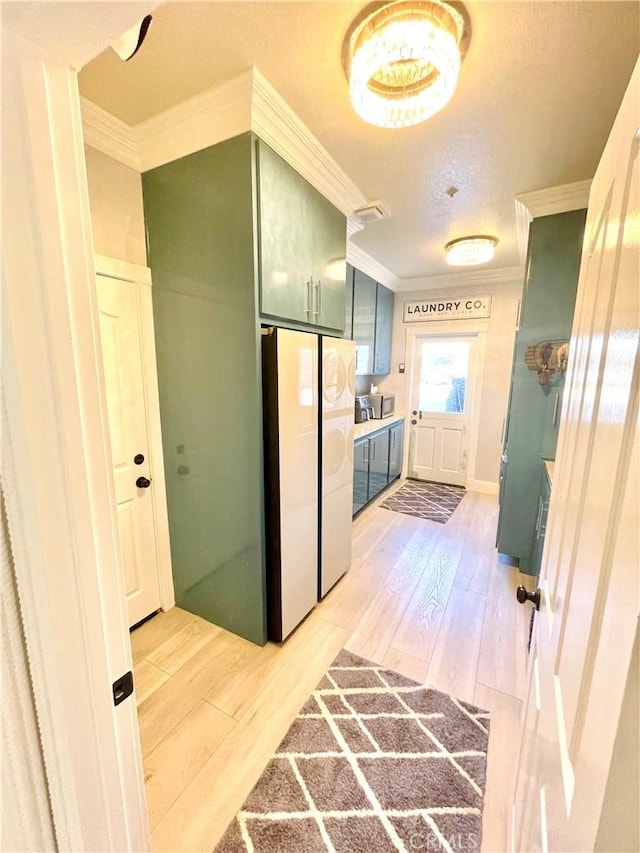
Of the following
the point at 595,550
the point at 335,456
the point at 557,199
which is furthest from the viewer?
the point at 335,456

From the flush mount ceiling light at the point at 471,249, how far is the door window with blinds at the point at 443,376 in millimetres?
1489

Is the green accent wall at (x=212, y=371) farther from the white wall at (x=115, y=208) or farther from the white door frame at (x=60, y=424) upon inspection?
the white door frame at (x=60, y=424)

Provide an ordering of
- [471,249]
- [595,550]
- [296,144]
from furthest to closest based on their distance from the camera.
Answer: [471,249]
[296,144]
[595,550]

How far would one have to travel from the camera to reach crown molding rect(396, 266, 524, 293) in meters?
3.83

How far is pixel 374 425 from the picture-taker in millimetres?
3793

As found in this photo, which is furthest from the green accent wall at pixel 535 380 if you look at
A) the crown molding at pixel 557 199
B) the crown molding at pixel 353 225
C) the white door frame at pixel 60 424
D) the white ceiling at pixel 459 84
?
the white door frame at pixel 60 424

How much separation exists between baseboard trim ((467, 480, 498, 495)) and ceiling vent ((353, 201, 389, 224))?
335 centimetres

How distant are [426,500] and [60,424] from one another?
399 centimetres

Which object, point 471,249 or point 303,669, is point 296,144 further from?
point 303,669

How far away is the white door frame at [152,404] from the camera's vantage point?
1747 mm

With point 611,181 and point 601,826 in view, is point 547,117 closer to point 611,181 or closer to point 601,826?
point 611,181

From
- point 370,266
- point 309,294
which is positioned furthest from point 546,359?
point 370,266

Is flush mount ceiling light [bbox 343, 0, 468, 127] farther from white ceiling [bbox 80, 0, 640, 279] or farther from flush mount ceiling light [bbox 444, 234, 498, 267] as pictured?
flush mount ceiling light [bbox 444, 234, 498, 267]

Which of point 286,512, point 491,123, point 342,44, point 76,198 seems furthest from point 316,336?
point 76,198
